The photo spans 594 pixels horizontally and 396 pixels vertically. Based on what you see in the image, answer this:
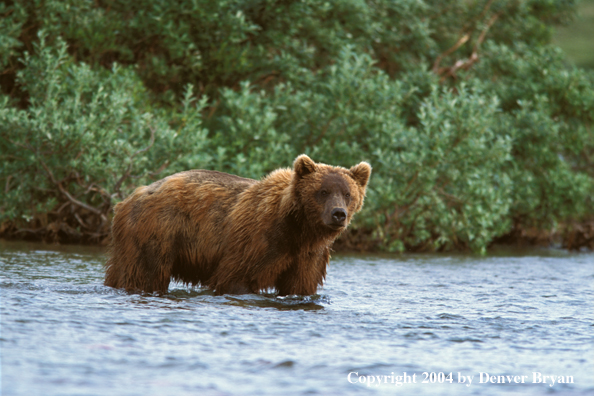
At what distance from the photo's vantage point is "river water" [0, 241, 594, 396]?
355 centimetres

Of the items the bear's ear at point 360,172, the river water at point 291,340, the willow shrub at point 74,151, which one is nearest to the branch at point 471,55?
the willow shrub at point 74,151

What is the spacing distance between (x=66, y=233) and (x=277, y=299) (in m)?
6.48

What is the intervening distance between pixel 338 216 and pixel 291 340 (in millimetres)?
1634

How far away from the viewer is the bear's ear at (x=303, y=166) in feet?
20.4

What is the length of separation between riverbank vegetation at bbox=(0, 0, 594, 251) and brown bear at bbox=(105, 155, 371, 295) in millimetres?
3971

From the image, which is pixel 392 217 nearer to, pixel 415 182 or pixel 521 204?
pixel 415 182

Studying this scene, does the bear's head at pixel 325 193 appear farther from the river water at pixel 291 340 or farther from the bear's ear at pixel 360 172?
the river water at pixel 291 340

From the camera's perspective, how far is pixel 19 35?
12.4 m

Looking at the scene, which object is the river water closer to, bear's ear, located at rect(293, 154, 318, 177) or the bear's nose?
the bear's nose

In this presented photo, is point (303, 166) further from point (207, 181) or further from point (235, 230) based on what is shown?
point (207, 181)

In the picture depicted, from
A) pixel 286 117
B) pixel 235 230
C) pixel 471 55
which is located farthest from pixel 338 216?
pixel 471 55

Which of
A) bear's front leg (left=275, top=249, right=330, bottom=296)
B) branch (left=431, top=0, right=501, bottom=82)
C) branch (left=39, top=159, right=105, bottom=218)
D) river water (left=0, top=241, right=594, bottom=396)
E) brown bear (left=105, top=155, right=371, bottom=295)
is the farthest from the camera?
branch (left=431, top=0, right=501, bottom=82)

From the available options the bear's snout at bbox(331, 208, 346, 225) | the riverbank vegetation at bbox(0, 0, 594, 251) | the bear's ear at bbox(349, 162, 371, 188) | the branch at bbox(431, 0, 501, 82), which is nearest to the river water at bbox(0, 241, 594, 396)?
the bear's snout at bbox(331, 208, 346, 225)

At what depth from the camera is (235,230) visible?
6.30m
